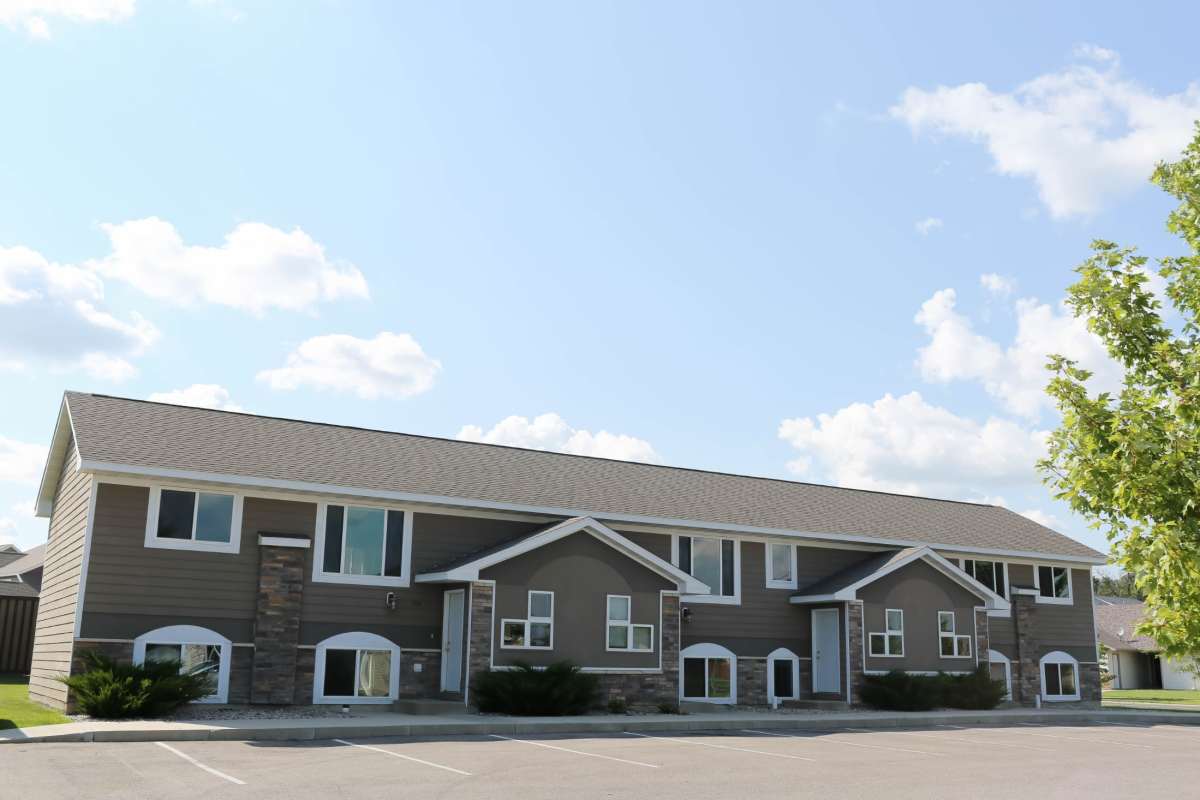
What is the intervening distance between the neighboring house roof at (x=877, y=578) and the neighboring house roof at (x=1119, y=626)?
25981mm

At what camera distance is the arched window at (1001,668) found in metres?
32.3

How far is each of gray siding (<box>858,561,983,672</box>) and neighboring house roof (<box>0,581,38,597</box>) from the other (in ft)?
85.2

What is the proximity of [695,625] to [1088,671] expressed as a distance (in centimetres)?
1525

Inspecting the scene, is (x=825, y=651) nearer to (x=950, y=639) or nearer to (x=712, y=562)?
(x=950, y=639)

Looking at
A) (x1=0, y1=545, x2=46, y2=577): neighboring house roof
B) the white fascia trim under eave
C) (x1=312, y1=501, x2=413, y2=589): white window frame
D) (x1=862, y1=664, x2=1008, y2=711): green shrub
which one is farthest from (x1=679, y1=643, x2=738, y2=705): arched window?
(x1=0, y1=545, x2=46, y2=577): neighboring house roof

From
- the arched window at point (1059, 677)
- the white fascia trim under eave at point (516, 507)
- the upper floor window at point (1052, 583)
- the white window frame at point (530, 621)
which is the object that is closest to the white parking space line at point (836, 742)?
the white window frame at point (530, 621)

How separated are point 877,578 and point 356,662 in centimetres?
1380

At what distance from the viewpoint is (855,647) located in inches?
1120

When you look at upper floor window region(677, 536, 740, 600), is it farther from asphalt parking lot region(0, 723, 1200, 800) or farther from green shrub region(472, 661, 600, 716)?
asphalt parking lot region(0, 723, 1200, 800)

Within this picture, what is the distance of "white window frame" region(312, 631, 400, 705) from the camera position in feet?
74.3

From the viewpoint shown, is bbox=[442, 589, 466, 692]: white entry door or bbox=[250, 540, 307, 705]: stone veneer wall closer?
bbox=[250, 540, 307, 705]: stone veneer wall

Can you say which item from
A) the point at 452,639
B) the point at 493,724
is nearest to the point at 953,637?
the point at 452,639

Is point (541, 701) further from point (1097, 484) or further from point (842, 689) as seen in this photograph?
point (1097, 484)

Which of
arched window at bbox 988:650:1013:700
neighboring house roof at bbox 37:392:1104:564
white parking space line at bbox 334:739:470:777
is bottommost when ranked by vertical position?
white parking space line at bbox 334:739:470:777
